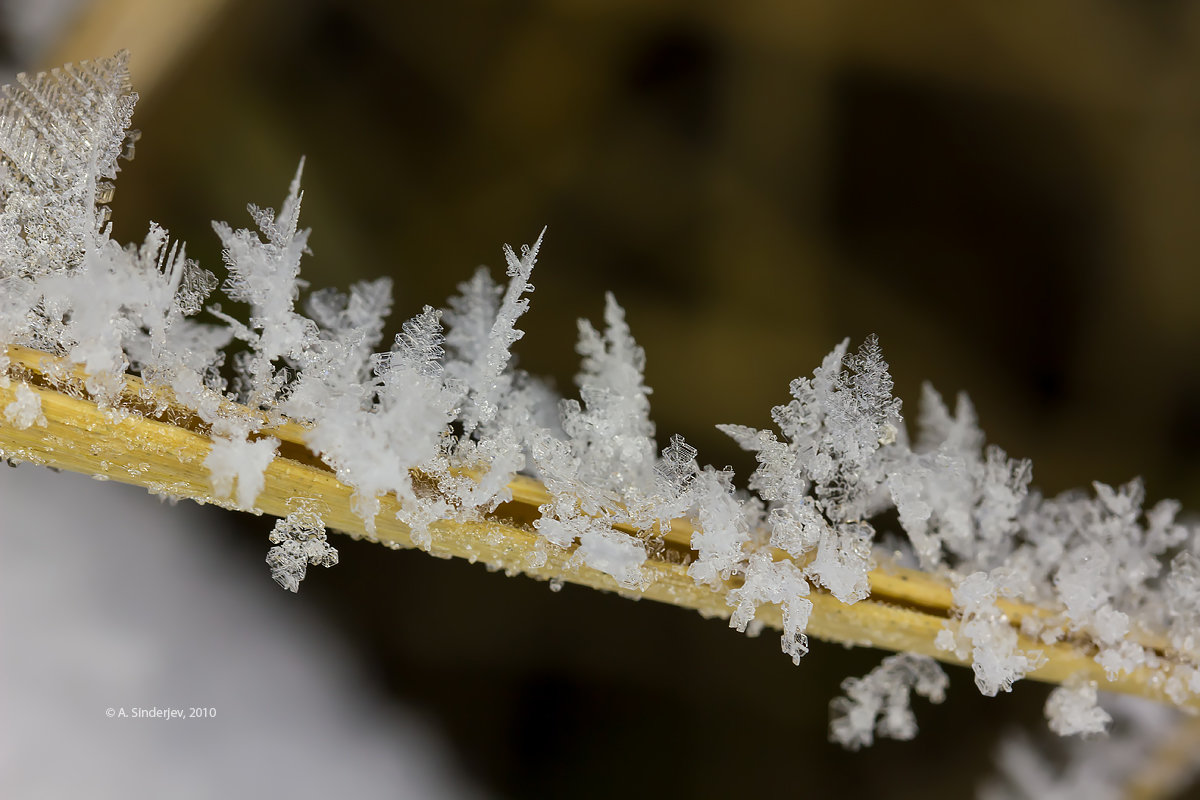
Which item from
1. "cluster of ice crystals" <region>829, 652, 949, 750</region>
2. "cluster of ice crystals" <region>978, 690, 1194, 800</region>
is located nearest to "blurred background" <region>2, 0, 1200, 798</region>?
"cluster of ice crystals" <region>978, 690, 1194, 800</region>

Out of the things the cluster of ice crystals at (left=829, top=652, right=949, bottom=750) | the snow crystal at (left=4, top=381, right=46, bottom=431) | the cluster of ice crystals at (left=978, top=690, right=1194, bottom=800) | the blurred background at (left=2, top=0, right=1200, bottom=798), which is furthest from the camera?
the blurred background at (left=2, top=0, right=1200, bottom=798)

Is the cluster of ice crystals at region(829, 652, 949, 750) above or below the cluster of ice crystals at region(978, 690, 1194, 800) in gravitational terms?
below

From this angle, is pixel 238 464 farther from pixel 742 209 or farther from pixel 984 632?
pixel 742 209

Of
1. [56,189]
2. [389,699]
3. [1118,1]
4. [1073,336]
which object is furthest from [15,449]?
[1118,1]

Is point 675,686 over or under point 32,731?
over

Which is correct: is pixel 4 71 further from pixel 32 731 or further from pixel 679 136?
pixel 679 136

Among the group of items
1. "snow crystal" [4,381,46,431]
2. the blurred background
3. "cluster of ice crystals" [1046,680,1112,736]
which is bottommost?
"snow crystal" [4,381,46,431]

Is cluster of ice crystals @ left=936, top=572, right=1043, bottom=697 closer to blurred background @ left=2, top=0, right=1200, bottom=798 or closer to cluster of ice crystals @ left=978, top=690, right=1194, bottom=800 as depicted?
cluster of ice crystals @ left=978, top=690, right=1194, bottom=800
